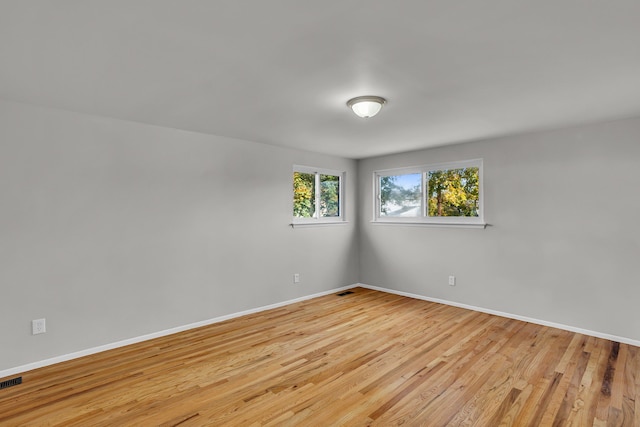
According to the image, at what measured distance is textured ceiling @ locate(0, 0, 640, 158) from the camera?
1.58m

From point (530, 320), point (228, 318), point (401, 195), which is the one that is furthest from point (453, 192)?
point (228, 318)

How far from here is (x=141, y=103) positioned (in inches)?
113

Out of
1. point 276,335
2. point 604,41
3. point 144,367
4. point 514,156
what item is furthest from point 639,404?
point 144,367

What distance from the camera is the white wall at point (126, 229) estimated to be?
9.32 feet

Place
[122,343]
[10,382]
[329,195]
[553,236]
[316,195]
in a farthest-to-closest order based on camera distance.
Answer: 1. [329,195]
2. [316,195]
3. [553,236]
4. [122,343]
5. [10,382]

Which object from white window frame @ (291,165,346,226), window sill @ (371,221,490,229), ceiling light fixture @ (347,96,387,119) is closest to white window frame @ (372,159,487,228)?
window sill @ (371,221,490,229)

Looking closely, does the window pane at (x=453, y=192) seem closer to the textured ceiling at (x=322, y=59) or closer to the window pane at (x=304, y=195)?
the textured ceiling at (x=322, y=59)

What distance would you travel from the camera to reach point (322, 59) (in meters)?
2.05

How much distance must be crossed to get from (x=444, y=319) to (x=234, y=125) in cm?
334

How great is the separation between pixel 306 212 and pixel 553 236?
3163mm

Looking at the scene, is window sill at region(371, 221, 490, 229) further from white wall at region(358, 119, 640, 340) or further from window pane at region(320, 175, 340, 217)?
window pane at region(320, 175, 340, 217)

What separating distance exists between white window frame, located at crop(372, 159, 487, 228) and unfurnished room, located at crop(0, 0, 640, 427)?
4 cm

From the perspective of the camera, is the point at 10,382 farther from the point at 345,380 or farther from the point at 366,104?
the point at 366,104

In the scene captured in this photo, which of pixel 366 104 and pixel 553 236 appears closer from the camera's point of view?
pixel 366 104
